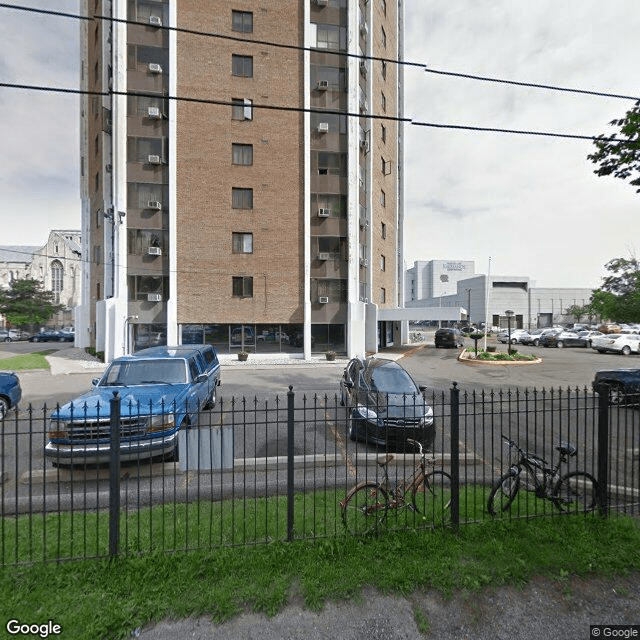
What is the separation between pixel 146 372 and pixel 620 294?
138ft

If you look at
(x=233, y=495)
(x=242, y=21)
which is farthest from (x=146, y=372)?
(x=242, y=21)

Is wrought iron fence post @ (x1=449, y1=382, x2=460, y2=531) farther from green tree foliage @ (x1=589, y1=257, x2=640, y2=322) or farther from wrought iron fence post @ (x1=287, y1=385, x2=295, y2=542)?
green tree foliage @ (x1=589, y1=257, x2=640, y2=322)

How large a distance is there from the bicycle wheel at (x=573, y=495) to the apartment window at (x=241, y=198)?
22.5 meters

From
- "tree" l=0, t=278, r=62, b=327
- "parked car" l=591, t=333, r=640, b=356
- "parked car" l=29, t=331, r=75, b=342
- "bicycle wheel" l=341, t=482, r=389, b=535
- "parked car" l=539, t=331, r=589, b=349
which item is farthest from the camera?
"tree" l=0, t=278, r=62, b=327

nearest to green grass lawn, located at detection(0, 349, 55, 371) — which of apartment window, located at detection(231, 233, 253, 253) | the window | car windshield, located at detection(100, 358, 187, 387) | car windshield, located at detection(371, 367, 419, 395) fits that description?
apartment window, located at detection(231, 233, 253, 253)

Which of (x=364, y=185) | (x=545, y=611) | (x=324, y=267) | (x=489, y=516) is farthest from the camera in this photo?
(x=364, y=185)

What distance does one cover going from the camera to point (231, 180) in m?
23.0

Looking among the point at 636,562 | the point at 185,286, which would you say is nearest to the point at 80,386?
the point at 185,286

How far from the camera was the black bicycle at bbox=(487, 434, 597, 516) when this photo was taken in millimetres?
4535

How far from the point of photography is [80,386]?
14.6m

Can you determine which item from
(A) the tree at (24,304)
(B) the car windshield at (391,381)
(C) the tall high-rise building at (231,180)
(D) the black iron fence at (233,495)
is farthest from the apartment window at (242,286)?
(A) the tree at (24,304)

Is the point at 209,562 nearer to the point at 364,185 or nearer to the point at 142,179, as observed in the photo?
the point at 142,179

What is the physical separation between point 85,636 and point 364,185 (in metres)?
28.5

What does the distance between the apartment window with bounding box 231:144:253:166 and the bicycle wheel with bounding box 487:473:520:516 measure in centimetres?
2371
